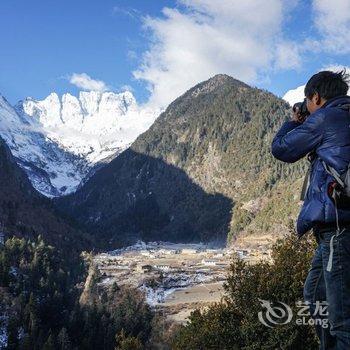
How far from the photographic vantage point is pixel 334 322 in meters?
5.25

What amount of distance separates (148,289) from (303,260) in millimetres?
82794

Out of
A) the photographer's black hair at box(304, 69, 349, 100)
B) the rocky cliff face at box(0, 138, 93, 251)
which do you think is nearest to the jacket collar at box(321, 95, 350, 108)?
the photographer's black hair at box(304, 69, 349, 100)

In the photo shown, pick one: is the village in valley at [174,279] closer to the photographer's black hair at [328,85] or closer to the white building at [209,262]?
the white building at [209,262]


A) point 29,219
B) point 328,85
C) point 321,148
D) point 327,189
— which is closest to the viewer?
point 327,189

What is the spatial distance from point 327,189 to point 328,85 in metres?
1.36

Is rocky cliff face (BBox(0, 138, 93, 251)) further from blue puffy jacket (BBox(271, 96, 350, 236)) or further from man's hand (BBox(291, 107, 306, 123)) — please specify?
blue puffy jacket (BBox(271, 96, 350, 236))

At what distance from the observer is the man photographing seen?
17.1ft

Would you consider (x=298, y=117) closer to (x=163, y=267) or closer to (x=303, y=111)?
(x=303, y=111)

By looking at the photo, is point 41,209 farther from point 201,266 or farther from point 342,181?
point 342,181

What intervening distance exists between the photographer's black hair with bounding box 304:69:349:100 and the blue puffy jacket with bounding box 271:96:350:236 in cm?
13

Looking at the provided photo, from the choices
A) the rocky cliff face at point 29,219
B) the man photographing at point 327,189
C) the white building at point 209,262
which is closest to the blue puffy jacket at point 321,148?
the man photographing at point 327,189

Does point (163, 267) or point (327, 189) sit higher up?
point (327, 189)

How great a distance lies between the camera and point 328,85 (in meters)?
5.83

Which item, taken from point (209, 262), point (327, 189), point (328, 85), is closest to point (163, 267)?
point (209, 262)
